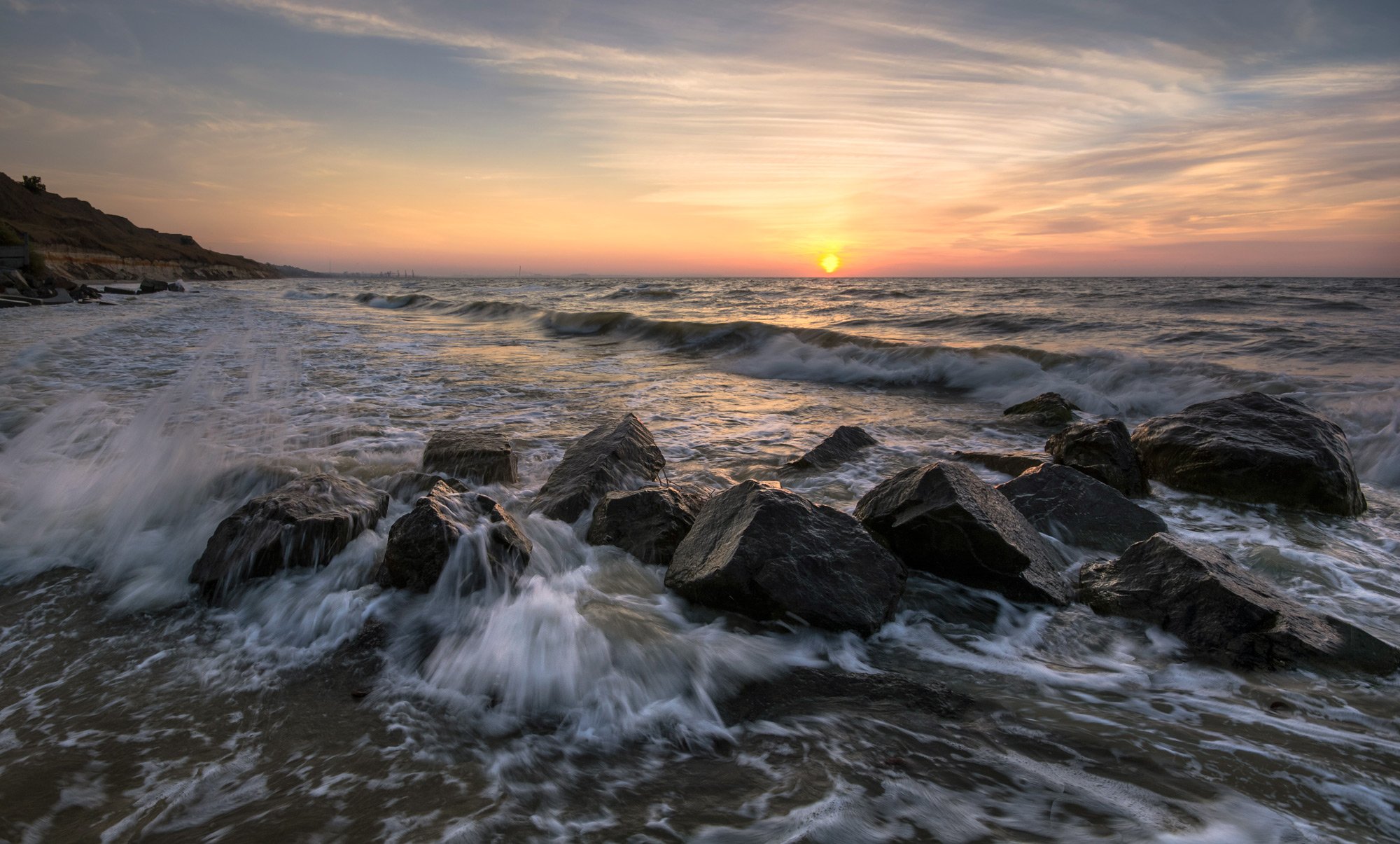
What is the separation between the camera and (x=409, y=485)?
4.86m

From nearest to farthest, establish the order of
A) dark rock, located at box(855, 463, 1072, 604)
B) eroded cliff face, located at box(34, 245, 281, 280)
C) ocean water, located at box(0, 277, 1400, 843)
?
ocean water, located at box(0, 277, 1400, 843), dark rock, located at box(855, 463, 1072, 604), eroded cliff face, located at box(34, 245, 281, 280)

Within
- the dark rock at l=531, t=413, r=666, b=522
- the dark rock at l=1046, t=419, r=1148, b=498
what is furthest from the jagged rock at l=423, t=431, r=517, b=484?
the dark rock at l=1046, t=419, r=1148, b=498

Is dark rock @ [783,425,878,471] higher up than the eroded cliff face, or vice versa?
the eroded cliff face

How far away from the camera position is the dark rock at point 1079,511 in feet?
14.3

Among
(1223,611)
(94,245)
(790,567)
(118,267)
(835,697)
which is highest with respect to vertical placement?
(94,245)

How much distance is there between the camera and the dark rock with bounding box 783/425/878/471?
19.0 feet

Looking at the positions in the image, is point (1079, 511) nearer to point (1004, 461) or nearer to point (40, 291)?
point (1004, 461)

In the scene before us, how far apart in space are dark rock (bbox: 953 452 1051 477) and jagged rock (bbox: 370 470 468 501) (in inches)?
184

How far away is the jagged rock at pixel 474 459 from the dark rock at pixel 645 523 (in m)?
1.39

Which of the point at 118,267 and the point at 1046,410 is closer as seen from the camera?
the point at 1046,410

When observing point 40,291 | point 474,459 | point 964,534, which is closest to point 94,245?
point 40,291

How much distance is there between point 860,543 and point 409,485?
3.41m

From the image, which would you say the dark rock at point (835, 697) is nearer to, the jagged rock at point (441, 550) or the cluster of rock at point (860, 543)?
the cluster of rock at point (860, 543)

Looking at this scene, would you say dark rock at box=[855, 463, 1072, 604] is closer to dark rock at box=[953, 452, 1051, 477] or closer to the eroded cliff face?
dark rock at box=[953, 452, 1051, 477]
